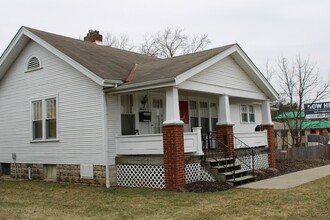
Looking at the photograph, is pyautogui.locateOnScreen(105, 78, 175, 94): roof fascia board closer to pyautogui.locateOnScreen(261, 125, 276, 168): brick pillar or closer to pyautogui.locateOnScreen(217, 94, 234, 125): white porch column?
pyautogui.locateOnScreen(217, 94, 234, 125): white porch column

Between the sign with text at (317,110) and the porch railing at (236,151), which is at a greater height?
the sign with text at (317,110)

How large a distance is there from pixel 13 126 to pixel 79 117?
4.33m

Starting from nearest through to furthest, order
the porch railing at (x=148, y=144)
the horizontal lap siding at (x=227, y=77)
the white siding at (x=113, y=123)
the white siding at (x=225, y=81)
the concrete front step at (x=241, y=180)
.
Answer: the porch railing at (x=148, y=144) → the concrete front step at (x=241, y=180) → the white siding at (x=113, y=123) → the white siding at (x=225, y=81) → the horizontal lap siding at (x=227, y=77)

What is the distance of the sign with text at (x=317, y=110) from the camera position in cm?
3212

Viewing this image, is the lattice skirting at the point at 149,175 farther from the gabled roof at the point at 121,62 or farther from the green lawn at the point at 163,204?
the gabled roof at the point at 121,62

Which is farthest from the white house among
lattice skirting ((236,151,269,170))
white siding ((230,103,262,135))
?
white siding ((230,103,262,135))

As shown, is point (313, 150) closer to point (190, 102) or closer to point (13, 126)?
point (190, 102)

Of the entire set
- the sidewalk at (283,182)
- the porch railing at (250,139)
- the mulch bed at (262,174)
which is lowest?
the sidewalk at (283,182)

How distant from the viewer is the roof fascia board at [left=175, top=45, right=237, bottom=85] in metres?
12.2

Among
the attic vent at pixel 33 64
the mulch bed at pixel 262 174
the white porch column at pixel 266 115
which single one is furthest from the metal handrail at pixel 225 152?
the attic vent at pixel 33 64

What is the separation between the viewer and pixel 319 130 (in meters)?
57.7

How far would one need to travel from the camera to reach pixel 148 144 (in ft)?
42.6

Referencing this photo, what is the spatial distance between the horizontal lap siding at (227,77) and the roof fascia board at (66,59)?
3.09 metres

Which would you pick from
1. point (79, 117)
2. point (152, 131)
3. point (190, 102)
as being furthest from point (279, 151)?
point (79, 117)
